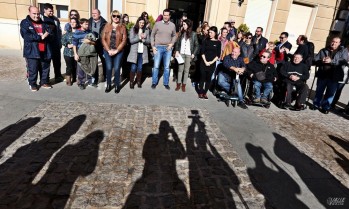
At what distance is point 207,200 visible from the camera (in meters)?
2.98

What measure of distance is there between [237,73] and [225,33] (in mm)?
1676

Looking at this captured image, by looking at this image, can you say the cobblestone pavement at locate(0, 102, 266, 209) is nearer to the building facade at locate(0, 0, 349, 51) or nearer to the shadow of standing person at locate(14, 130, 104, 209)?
the shadow of standing person at locate(14, 130, 104, 209)

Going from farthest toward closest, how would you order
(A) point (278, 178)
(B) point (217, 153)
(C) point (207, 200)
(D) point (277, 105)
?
(D) point (277, 105)
(B) point (217, 153)
(A) point (278, 178)
(C) point (207, 200)

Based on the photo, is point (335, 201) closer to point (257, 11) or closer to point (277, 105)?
point (277, 105)

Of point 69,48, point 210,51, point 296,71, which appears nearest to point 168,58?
point 210,51

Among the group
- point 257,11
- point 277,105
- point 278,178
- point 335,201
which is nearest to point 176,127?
point 278,178

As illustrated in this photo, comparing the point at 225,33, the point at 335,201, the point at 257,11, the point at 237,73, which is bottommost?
the point at 335,201

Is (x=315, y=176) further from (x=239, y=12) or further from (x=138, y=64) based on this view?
(x=239, y=12)

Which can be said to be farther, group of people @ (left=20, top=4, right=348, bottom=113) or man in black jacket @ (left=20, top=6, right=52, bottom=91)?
group of people @ (left=20, top=4, right=348, bottom=113)

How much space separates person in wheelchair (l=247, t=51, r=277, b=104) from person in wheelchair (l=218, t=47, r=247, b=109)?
0.33 m

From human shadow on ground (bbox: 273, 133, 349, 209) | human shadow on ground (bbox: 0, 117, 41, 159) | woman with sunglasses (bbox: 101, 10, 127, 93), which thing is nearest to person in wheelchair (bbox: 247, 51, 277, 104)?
human shadow on ground (bbox: 273, 133, 349, 209)

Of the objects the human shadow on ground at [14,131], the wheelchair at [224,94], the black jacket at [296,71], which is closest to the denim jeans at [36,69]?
the human shadow on ground at [14,131]

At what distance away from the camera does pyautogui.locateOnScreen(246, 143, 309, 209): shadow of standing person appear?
3109 millimetres

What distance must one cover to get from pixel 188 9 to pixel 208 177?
12.3 metres
